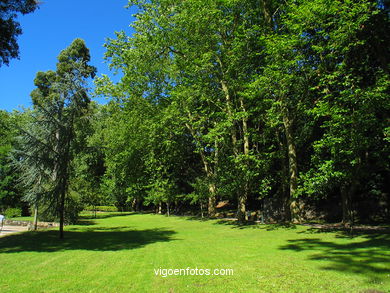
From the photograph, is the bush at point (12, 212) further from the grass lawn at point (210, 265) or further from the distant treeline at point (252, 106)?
the grass lawn at point (210, 265)

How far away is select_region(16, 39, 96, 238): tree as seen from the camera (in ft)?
48.2

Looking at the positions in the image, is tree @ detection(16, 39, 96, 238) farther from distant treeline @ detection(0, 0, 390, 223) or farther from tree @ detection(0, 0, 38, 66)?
tree @ detection(0, 0, 38, 66)

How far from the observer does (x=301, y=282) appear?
6.52 metres

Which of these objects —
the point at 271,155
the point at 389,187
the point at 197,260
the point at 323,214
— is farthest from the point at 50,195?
the point at 389,187

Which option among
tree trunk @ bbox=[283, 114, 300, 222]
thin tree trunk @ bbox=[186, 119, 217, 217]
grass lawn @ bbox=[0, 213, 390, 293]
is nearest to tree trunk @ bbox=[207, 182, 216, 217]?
thin tree trunk @ bbox=[186, 119, 217, 217]

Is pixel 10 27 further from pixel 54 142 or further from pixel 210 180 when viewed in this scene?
pixel 210 180

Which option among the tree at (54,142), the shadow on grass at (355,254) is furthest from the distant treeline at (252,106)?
the shadow on grass at (355,254)

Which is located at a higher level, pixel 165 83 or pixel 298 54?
pixel 165 83

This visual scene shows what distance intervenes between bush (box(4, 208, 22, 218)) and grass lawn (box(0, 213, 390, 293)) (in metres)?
21.1

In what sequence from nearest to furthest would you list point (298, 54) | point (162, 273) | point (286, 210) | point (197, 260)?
1. point (162, 273)
2. point (197, 260)
3. point (298, 54)
4. point (286, 210)

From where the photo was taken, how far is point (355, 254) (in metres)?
9.18

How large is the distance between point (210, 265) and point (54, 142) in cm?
1148

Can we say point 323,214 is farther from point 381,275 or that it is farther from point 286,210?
point 381,275

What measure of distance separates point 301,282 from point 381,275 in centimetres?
199
